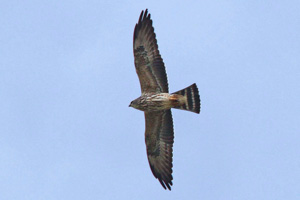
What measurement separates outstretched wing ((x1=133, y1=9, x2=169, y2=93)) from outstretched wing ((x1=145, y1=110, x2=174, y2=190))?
3.16ft

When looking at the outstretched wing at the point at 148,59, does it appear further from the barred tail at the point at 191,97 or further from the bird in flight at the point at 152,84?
the barred tail at the point at 191,97

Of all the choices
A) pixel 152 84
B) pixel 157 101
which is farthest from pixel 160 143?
pixel 152 84

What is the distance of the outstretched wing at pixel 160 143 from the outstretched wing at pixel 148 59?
0.96m

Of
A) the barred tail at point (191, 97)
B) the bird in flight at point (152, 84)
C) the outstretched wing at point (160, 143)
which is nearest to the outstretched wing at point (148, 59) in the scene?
the bird in flight at point (152, 84)

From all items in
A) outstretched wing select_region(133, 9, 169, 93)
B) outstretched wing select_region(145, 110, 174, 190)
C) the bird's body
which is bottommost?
outstretched wing select_region(145, 110, 174, 190)

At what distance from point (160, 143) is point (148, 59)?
271 centimetres

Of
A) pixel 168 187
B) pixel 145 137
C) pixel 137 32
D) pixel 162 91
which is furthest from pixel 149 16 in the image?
pixel 168 187

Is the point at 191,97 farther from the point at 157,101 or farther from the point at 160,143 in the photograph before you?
the point at 160,143

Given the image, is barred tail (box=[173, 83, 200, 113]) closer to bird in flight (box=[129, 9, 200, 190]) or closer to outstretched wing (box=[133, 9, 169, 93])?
bird in flight (box=[129, 9, 200, 190])

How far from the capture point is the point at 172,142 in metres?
20.8

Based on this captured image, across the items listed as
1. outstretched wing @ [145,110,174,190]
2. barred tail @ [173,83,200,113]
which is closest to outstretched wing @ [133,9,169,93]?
barred tail @ [173,83,200,113]

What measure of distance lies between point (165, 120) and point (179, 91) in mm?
1081

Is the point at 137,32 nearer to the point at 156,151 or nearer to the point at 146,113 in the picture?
the point at 146,113

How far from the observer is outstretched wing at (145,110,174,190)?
2062cm
